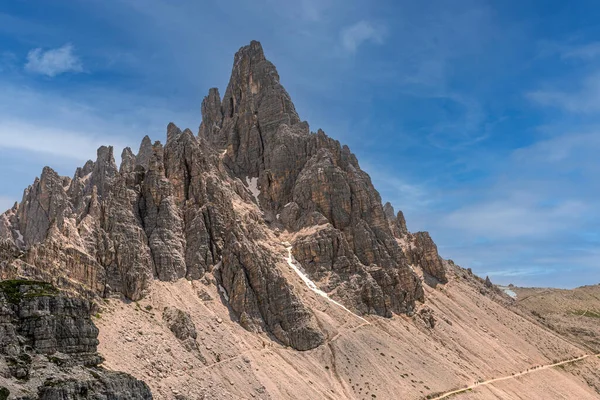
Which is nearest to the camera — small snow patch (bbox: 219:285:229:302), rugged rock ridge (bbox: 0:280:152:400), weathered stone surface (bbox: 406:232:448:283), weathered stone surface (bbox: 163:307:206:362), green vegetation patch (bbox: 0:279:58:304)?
rugged rock ridge (bbox: 0:280:152:400)

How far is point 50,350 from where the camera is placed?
48344 millimetres

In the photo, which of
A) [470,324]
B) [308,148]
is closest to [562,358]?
[470,324]

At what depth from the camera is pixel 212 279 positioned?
9881 centimetres

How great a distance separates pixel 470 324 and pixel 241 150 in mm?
77017

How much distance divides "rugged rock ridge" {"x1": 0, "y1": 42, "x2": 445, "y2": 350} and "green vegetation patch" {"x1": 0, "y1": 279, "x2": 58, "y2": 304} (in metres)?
16.7

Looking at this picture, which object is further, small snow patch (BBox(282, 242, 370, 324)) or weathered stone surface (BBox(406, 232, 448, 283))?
weathered stone surface (BBox(406, 232, 448, 283))

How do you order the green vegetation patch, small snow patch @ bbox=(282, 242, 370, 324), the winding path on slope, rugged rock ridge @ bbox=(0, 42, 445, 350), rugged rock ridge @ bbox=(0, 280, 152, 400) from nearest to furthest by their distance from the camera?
→ rugged rock ridge @ bbox=(0, 280, 152, 400) → the green vegetation patch → rugged rock ridge @ bbox=(0, 42, 445, 350) → the winding path on slope → small snow patch @ bbox=(282, 242, 370, 324)

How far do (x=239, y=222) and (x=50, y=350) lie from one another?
66282 millimetres

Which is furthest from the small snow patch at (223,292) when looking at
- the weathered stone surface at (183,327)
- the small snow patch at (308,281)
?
the small snow patch at (308,281)

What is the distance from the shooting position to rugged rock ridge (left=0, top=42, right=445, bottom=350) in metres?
84.4

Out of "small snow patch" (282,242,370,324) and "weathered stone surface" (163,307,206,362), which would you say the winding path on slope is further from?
"weathered stone surface" (163,307,206,362)

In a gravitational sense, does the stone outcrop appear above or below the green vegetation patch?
above

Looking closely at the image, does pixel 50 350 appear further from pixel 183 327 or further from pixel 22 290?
pixel 183 327

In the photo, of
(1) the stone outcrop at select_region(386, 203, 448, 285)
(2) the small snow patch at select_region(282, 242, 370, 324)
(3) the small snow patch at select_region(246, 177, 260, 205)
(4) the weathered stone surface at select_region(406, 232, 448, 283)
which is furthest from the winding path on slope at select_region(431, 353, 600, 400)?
(3) the small snow patch at select_region(246, 177, 260, 205)
